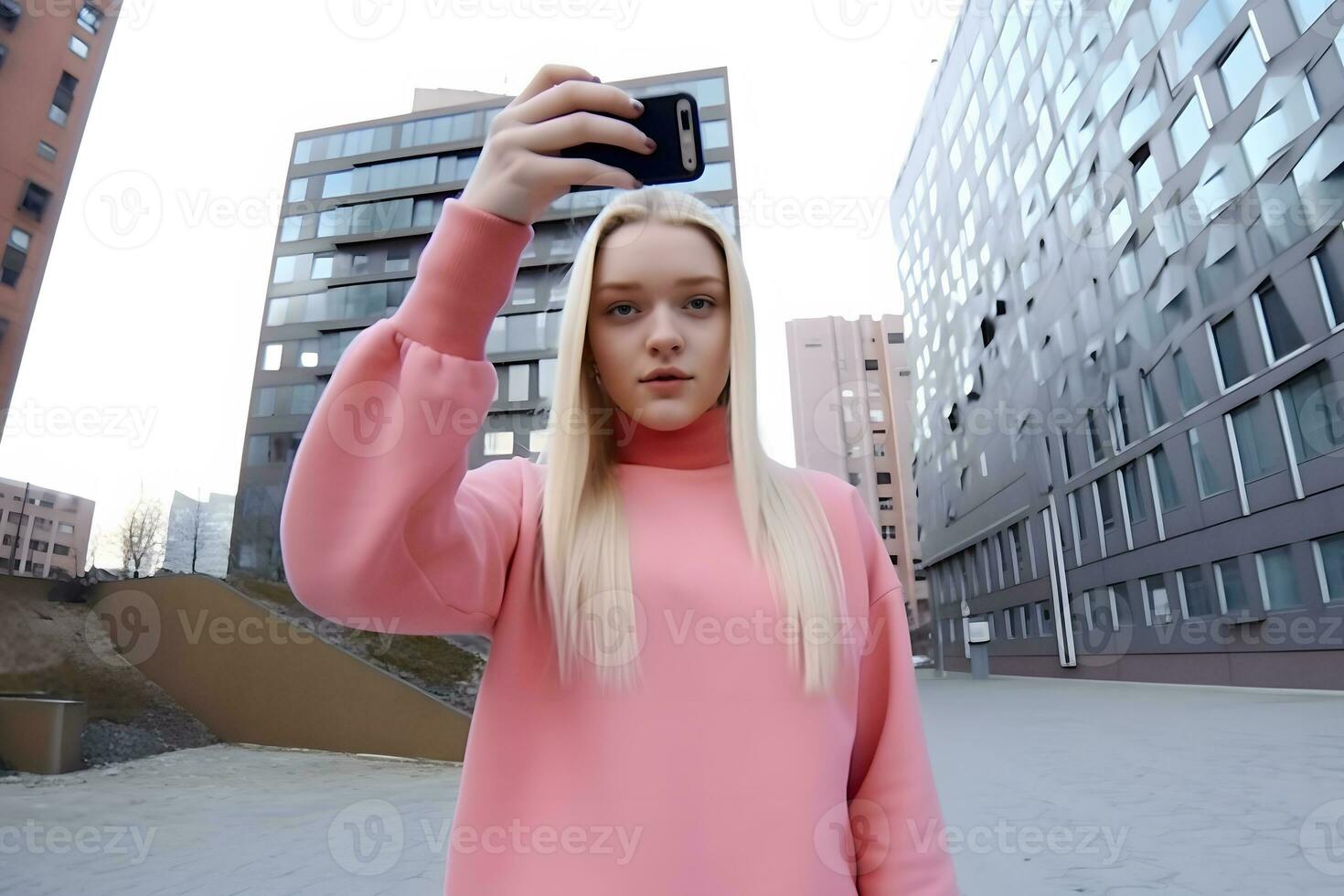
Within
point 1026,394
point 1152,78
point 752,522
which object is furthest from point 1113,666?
point 752,522

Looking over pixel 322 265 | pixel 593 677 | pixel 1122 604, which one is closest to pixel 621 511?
pixel 593 677

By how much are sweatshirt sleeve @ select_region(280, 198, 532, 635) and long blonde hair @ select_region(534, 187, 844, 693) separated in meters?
0.23

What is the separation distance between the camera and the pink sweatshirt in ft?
2.84

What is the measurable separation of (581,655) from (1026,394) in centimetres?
2913

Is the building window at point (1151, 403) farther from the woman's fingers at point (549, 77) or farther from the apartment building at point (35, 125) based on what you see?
the apartment building at point (35, 125)

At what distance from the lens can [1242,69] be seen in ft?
51.4

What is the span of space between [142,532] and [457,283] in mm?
22230

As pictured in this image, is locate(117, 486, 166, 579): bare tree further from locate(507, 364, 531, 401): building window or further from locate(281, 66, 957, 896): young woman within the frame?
locate(281, 66, 957, 896): young woman

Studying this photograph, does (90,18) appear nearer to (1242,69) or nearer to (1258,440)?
(1242,69)

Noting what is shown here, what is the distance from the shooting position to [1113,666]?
22234mm

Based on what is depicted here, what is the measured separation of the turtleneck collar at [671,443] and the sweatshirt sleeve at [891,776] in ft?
1.12

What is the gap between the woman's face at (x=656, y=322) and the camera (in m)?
1.18

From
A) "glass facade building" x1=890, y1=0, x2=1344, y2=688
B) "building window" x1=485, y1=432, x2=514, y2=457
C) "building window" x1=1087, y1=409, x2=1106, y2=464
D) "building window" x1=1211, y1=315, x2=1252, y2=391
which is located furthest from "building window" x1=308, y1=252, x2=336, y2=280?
"building window" x1=1211, y1=315, x2=1252, y2=391

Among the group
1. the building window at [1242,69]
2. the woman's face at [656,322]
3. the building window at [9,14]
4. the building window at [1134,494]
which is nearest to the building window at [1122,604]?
the building window at [1134,494]
